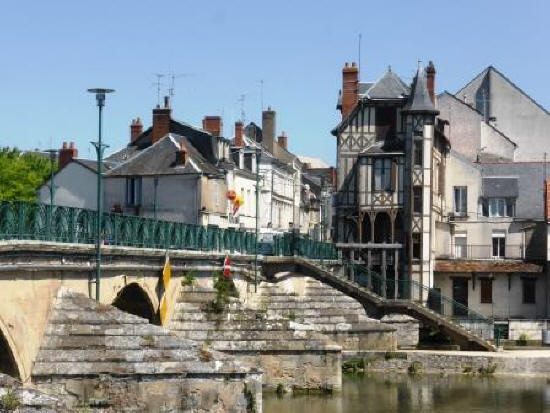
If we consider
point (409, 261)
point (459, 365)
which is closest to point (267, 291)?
point (459, 365)

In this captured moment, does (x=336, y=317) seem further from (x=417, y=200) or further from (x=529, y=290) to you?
(x=529, y=290)

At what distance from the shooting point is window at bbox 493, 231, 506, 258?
60522 mm

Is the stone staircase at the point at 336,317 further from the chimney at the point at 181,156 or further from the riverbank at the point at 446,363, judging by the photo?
the chimney at the point at 181,156

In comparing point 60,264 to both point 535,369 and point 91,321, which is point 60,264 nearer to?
point 91,321

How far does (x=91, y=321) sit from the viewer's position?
25250 mm

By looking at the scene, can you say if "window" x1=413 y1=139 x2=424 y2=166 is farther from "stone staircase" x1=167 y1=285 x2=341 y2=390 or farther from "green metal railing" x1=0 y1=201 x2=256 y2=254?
"stone staircase" x1=167 y1=285 x2=341 y2=390

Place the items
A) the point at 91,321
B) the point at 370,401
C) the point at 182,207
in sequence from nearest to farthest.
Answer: the point at 91,321 → the point at 370,401 → the point at 182,207

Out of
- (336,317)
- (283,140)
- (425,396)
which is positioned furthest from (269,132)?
(425,396)

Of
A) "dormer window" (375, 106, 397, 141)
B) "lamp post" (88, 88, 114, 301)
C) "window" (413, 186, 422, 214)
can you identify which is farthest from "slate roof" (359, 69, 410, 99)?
"lamp post" (88, 88, 114, 301)

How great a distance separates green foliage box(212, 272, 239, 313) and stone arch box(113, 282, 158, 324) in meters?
2.75

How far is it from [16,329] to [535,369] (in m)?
25.4

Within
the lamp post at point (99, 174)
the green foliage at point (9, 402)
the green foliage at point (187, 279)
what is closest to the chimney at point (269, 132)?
the green foliage at point (187, 279)

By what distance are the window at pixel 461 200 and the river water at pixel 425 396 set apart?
1878cm

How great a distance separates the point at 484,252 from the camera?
60219 mm
